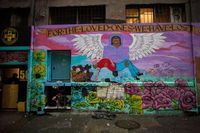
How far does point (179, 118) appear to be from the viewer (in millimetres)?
9953

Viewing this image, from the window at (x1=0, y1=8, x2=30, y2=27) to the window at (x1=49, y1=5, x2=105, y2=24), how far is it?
5.16 ft

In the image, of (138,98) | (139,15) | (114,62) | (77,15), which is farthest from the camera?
(77,15)

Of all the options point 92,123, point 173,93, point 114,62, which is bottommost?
point 92,123

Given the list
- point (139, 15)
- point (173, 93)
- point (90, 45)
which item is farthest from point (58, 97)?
point (139, 15)

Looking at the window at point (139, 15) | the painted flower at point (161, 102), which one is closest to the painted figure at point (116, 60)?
the painted flower at point (161, 102)

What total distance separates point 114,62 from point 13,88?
5.84 m

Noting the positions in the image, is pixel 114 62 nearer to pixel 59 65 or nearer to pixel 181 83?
pixel 59 65

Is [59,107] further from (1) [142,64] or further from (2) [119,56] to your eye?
(1) [142,64]

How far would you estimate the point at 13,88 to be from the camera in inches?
462

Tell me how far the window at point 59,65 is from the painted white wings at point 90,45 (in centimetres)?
73

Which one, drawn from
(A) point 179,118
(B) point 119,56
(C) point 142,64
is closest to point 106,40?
(B) point 119,56

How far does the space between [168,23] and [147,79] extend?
3123 mm

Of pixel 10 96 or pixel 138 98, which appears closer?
pixel 138 98

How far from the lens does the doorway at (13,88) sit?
1170 centimetres
